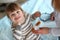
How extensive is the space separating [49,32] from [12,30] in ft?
0.66

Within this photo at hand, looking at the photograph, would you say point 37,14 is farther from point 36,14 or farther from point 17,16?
point 17,16

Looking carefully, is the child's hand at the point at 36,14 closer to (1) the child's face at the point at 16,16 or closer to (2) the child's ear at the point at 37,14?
(2) the child's ear at the point at 37,14

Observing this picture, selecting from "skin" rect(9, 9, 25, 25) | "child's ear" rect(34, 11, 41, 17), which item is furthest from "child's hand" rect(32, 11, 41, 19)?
"skin" rect(9, 9, 25, 25)

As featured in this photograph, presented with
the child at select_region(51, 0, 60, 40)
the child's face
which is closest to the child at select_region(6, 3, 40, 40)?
the child's face

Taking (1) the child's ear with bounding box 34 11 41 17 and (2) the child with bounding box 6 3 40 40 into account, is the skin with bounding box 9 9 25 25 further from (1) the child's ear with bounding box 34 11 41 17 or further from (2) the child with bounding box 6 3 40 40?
(1) the child's ear with bounding box 34 11 41 17

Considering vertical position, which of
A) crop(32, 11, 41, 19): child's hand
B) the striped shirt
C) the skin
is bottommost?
the striped shirt

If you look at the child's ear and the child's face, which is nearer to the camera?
the child's face

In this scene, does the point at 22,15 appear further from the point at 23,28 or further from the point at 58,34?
the point at 58,34

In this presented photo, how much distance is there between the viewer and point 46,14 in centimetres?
97

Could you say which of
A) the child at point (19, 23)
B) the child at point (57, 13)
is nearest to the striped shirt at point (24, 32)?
the child at point (19, 23)

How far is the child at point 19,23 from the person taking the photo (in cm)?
83

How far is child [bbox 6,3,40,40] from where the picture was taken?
832mm

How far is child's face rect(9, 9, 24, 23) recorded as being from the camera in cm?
83

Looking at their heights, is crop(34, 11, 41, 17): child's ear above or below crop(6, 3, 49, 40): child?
above
